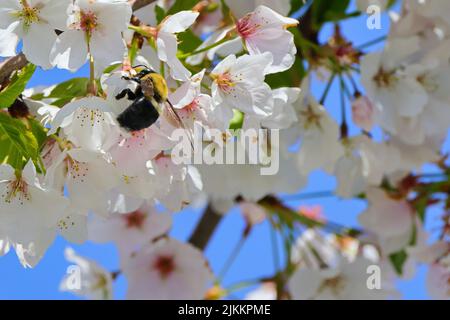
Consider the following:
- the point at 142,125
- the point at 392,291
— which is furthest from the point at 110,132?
the point at 392,291

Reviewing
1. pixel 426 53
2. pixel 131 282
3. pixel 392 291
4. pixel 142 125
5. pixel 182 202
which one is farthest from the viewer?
pixel 131 282

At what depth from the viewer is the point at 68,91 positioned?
1196 mm

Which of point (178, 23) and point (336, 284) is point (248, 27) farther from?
point (336, 284)

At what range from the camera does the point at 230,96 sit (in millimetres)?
1152

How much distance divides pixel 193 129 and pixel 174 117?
0.03 meters

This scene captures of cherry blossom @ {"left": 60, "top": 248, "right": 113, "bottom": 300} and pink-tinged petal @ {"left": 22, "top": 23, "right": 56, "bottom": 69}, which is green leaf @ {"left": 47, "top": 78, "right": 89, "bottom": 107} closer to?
pink-tinged petal @ {"left": 22, "top": 23, "right": 56, "bottom": 69}

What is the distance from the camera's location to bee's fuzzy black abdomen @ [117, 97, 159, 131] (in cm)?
107

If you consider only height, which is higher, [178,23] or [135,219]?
[178,23]

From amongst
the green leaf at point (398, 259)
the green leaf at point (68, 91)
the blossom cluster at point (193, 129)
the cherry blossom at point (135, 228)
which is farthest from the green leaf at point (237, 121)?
the green leaf at point (398, 259)

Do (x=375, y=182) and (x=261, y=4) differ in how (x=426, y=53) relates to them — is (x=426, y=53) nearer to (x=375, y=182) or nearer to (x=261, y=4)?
(x=375, y=182)

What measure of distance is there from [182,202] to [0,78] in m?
0.34

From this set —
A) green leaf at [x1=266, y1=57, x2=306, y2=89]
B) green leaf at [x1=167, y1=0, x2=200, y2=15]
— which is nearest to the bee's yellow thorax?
green leaf at [x1=167, y1=0, x2=200, y2=15]

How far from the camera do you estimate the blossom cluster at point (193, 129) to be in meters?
1.09

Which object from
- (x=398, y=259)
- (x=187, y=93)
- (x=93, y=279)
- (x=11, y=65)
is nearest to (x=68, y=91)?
(x=11, y=65)
